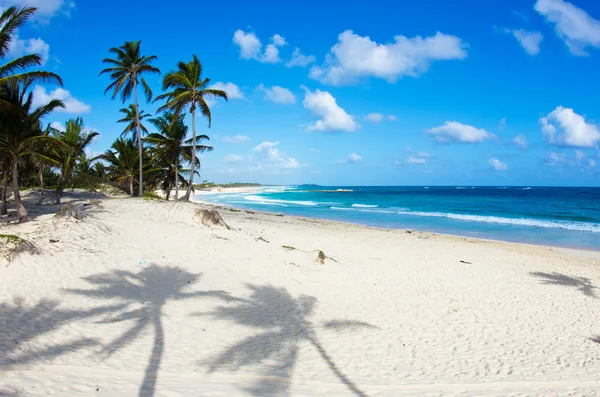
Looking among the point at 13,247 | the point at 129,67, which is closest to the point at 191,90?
the point at 129,67

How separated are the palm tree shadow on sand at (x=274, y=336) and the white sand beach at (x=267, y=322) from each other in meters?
0.03

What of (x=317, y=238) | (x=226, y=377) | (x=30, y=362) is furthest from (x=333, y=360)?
(x=317, y=238)

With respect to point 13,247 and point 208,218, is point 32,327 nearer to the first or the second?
point 13,247

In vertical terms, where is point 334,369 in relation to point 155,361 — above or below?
below

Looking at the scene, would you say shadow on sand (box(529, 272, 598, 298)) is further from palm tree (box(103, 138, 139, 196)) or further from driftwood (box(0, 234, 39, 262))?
palm tree (box(103, 138, 139, 196))

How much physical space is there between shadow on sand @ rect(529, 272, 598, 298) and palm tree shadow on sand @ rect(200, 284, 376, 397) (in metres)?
7.47

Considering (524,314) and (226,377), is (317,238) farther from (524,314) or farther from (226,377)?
(226,377)

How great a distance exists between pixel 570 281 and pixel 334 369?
999 cm

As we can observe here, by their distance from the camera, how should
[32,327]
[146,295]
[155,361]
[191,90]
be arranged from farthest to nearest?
[191,90] < [146,295] < [32,327] < [155,361]

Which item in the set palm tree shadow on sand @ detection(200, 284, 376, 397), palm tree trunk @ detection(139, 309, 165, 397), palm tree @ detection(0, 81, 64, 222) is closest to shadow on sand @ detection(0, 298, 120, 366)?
palm tree trunk @ detection(139, 309, 165, 397)

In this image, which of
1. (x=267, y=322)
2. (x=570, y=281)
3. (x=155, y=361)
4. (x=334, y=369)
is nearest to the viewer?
(x=155, y=361)

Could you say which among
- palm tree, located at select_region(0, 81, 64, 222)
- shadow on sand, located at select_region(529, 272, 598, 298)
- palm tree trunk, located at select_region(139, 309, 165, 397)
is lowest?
shadow on sand, located at select_region(529, 272, 598, 298)

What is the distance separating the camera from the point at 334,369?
5148mm

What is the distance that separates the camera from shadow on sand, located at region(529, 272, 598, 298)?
10164mm
